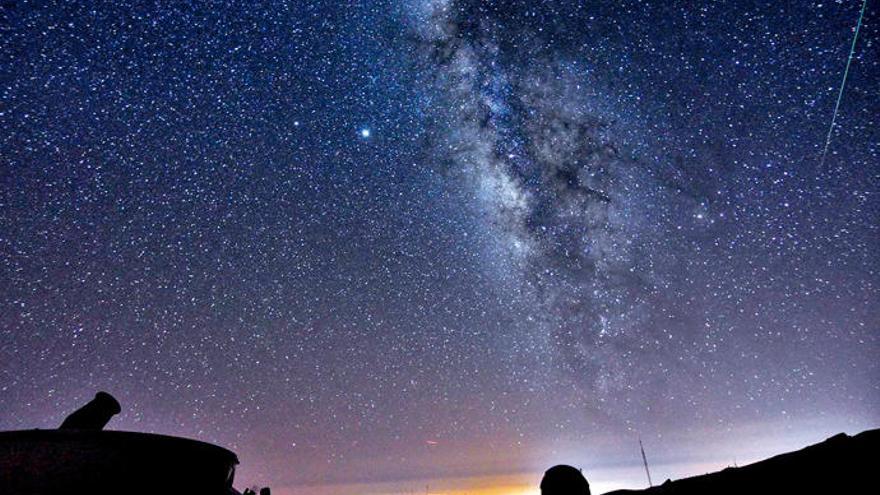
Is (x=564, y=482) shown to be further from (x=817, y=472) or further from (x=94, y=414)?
(x=94, y=414)

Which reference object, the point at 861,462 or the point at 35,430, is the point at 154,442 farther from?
the point at 861,462

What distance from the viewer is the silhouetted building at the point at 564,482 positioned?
5.42m

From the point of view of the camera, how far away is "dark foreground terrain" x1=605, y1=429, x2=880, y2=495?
367 cm

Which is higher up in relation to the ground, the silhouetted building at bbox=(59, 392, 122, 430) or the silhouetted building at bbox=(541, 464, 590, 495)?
the silhouetted building at bbox=(59, 392, 122, 430)

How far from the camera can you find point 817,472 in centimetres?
396

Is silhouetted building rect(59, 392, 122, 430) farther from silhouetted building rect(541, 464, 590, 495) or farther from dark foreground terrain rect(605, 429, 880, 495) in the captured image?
dark foreground terrain rect(605, 429, 880, 495)

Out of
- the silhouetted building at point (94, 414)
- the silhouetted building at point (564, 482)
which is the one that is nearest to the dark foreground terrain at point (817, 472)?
the silhouetted building at point (564, 482)

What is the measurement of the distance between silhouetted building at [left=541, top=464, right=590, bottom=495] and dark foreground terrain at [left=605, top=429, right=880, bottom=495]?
55.1 inches

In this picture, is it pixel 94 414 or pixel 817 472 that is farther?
pixel 94 414

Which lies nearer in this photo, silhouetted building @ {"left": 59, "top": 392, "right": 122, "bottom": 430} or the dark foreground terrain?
the dark foreground terrain

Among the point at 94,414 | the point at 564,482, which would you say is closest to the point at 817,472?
the point at 564,482

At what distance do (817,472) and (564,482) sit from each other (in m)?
2.67

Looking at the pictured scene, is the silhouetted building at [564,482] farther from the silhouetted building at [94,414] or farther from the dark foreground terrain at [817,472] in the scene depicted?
the silhouetted building at [94,414]

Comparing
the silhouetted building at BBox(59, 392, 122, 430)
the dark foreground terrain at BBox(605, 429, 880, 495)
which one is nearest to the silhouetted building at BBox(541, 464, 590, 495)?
the dark foreground terrain at BBox(605, 429, 880, 495)
